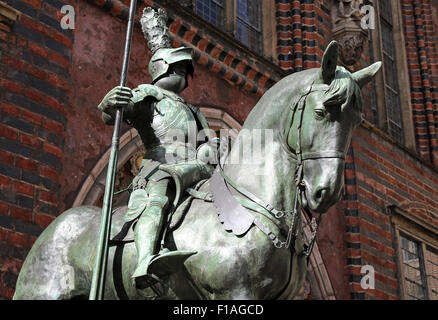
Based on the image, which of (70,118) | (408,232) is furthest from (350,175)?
(70,118)

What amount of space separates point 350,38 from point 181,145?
7.64 m

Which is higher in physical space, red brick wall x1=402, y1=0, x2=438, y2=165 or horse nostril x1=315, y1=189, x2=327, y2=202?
red brick wall x1=402, y1=0, x2=438, y2=165

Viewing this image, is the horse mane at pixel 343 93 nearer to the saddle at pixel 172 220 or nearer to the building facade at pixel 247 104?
the saddle at pixel 172 220

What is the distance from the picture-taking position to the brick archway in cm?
728

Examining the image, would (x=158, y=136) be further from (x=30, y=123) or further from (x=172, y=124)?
(x=30, y=123)

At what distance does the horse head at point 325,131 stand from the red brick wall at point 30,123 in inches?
127

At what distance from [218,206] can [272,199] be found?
30 centimetres

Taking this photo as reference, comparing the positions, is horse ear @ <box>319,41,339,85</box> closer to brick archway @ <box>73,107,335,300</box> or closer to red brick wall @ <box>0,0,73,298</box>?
red brick wall @ <box>0,0,73,298</box>

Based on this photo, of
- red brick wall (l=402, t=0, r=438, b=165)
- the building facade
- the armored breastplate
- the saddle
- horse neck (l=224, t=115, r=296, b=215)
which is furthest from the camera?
red brick wall (l=402, t=0, r=438, b=165)

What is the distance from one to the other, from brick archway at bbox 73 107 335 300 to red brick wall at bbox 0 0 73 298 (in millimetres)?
467
